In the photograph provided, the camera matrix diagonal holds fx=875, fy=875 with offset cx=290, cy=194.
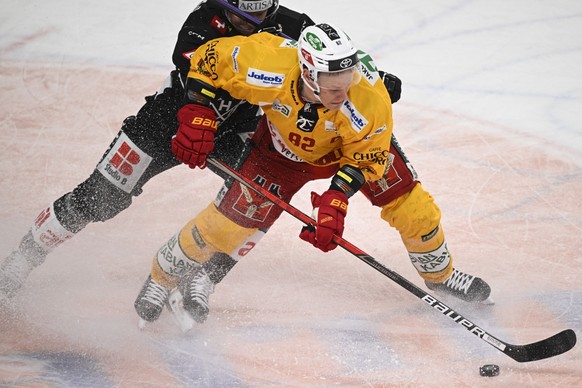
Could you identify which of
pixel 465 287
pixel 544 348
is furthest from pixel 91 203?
pixel 544 348

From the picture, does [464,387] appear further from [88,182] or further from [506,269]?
[88,182]

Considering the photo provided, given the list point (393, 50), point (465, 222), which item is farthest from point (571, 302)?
point (393, 50)

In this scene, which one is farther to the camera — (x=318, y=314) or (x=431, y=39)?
(x=431, y=39)

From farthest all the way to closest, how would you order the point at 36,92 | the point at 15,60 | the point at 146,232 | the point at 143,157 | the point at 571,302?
the point at 15,60 < the point at 36,92 < the point at 146,232 < the point at 571,302 < the point at 143,157

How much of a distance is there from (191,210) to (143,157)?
1.13 meters

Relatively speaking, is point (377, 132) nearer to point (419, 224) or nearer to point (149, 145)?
point (419, 224)

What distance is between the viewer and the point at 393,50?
695 centimetres

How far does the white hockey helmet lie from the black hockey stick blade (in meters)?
1.47

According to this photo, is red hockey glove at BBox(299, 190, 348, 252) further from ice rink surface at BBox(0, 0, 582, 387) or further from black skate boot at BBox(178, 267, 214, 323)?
black skate boot at BBox(178, 267, 214, 323)

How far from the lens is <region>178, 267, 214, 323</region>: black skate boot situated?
4.15 m

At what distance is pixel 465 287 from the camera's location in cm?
435

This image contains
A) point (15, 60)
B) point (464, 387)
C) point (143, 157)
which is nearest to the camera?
point (464, 387)

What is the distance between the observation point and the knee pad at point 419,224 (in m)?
3.97


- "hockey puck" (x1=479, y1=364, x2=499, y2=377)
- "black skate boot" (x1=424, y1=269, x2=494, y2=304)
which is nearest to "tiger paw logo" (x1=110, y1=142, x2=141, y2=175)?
"black skate boot" (x1=424, y1=269, x2=494, y2=304)
